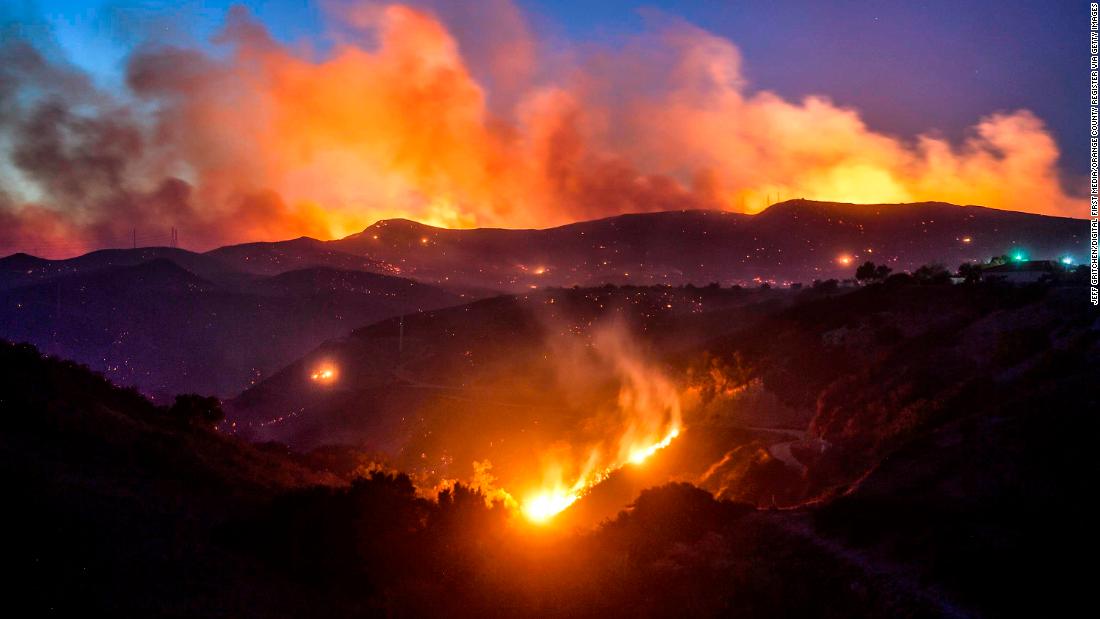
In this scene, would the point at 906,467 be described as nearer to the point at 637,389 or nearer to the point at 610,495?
the point at 610,495

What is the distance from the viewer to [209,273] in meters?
170

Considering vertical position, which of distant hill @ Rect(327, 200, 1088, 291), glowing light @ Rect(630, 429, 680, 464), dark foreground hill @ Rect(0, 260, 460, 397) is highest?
distant hill @ Rect(327, 200, 1088, 291)

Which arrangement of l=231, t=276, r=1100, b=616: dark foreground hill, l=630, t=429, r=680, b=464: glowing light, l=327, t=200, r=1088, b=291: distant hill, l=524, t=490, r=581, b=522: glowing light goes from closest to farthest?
l=231, t=276, r=1100, b=616: dark foreground hill < l=524, t=490, r=581, b=522: glowing light < l=630, t=429, r=680, b=464: glowing light < l=327, t=200, r=1088, b=291: distant hill

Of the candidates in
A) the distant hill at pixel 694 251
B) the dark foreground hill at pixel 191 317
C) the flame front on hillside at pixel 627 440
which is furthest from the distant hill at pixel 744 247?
the flame front on hillside at pixel 627 440

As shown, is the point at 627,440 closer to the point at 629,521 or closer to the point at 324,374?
the point at 629,521

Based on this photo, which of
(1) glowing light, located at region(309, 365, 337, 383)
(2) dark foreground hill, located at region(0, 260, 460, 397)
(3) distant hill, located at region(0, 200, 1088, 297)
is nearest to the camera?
(1) glowing light, located at region(309, 365, 337, 383)

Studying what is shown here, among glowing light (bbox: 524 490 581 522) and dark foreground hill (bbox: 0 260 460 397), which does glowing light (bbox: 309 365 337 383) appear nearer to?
dark foreground hill (bbox: 0 260 460 397)

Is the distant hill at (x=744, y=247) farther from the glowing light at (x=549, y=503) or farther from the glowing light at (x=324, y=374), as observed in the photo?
the glowing light at (x=549, y=503)

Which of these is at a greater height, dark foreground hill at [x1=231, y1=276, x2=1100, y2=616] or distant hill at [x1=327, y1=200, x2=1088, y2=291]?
distant hill at [x1=327, y1=200, x2=1088, y2=291]

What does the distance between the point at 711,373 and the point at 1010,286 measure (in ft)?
53.5

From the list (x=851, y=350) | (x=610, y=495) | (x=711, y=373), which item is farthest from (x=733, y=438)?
(x=711, y=373)

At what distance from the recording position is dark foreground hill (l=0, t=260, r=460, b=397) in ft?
339

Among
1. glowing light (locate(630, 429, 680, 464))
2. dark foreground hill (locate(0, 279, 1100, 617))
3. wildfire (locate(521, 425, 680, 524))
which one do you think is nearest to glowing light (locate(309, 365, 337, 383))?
wildfire (locate(521, 425, 680, 524))

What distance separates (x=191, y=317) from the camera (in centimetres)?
11906
